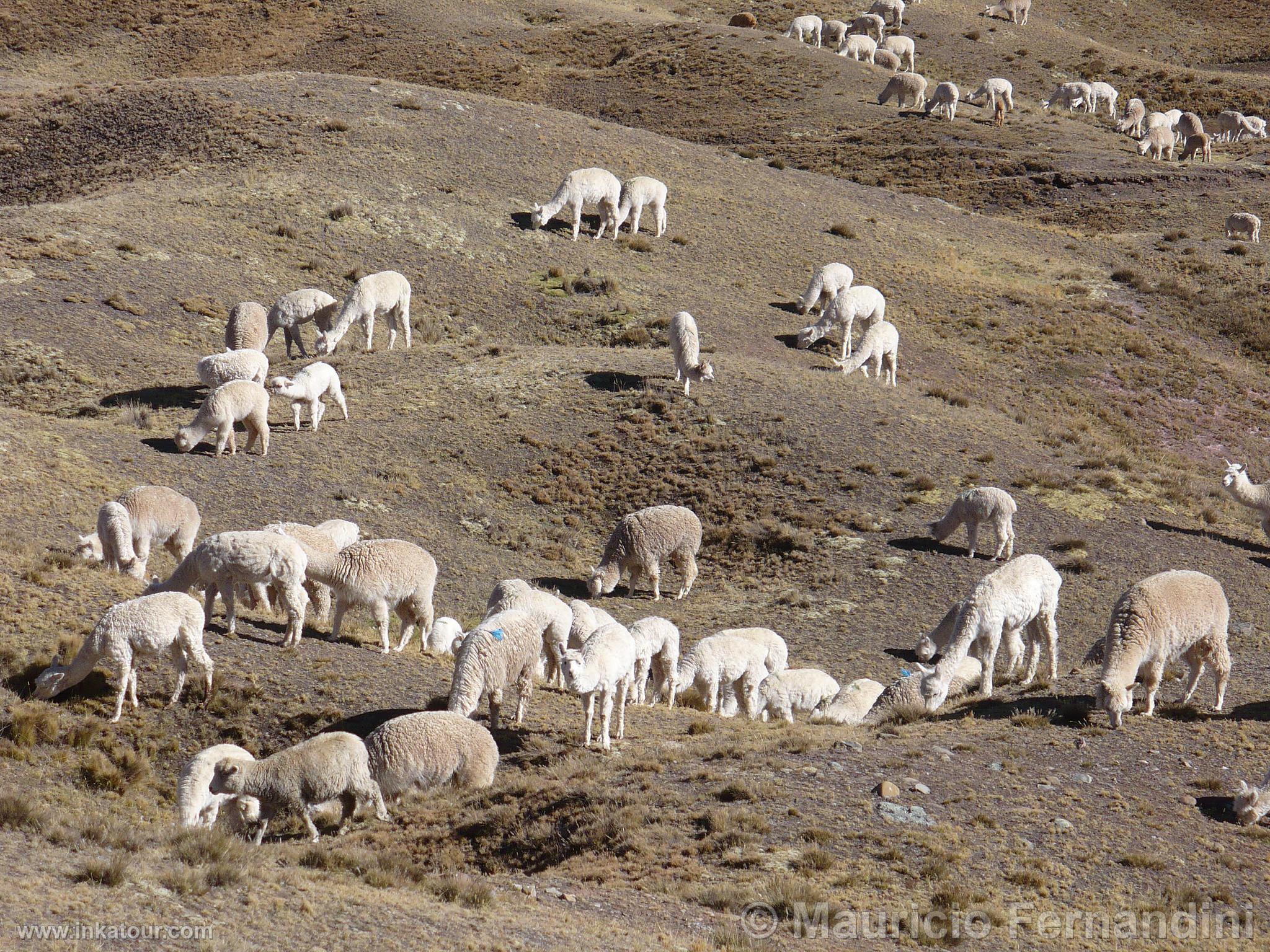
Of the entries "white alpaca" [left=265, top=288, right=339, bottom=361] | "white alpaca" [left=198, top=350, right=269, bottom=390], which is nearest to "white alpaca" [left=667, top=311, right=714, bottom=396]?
"white alpaca" [left=265, top=288, right=339, bottom=361]

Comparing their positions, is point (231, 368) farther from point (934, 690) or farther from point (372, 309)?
point (934, 690)

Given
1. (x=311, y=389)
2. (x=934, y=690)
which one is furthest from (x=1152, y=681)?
(x=311, y=389)

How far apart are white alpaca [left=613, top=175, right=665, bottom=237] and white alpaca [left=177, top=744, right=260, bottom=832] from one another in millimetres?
29763

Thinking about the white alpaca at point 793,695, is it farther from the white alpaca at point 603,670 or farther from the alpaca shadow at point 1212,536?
the alpaca shadow at point 1212,536

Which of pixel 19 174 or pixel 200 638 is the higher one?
pixel 19 174

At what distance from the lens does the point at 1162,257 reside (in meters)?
47.5

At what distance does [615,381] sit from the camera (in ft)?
95.9

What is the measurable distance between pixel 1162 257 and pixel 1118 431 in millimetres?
17042

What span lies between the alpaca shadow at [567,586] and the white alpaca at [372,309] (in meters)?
11.3

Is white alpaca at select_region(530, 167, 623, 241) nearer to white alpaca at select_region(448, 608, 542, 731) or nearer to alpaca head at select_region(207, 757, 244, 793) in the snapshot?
white alpaca at select_region(448, 608, 542, 731)

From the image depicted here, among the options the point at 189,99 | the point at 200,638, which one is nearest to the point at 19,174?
the point at 189,99

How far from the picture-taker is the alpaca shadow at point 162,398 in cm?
2670

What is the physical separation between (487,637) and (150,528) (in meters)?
7.37

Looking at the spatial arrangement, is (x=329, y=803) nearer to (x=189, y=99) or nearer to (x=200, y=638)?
(x=200, y=638)
